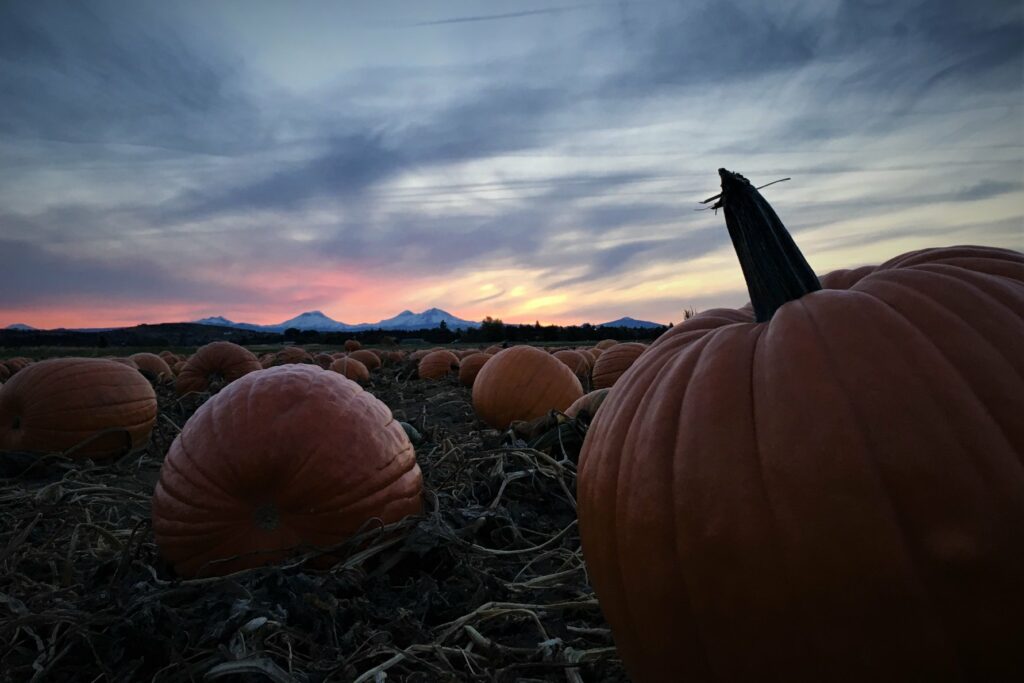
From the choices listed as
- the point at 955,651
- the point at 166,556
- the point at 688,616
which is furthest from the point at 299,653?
the point at 955,651

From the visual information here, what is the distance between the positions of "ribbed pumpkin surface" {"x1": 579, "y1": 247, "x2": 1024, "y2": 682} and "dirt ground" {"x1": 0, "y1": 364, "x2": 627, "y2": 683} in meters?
0.57

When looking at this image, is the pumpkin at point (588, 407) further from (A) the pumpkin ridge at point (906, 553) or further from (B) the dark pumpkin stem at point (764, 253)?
(A) the pumpkin ridge at point (906, 553)

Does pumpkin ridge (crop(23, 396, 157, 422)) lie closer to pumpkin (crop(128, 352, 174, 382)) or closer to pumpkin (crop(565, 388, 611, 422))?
pumpkin (crop(565, 388, 611, 422))

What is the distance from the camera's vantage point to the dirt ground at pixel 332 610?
5.78 feet

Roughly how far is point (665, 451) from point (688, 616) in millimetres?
359

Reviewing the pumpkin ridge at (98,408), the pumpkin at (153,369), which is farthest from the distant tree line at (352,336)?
the pumpkin ridge at (98,408)

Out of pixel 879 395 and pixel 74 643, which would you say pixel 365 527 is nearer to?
pixel 74 643

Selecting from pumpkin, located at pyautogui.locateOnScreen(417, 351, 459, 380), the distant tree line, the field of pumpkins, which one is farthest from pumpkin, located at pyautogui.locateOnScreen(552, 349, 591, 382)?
the distant tree line

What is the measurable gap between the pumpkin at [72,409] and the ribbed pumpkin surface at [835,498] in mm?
4718

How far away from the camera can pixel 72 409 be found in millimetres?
4785

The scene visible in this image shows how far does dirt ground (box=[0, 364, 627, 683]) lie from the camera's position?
176 cm

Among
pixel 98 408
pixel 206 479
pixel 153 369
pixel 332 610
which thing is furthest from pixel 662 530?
pixel 153 369

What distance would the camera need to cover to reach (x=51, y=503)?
344cm

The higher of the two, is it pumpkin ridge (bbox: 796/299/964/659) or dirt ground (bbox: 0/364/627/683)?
pumpkin ridge (bbox: 796/299/964/659)
